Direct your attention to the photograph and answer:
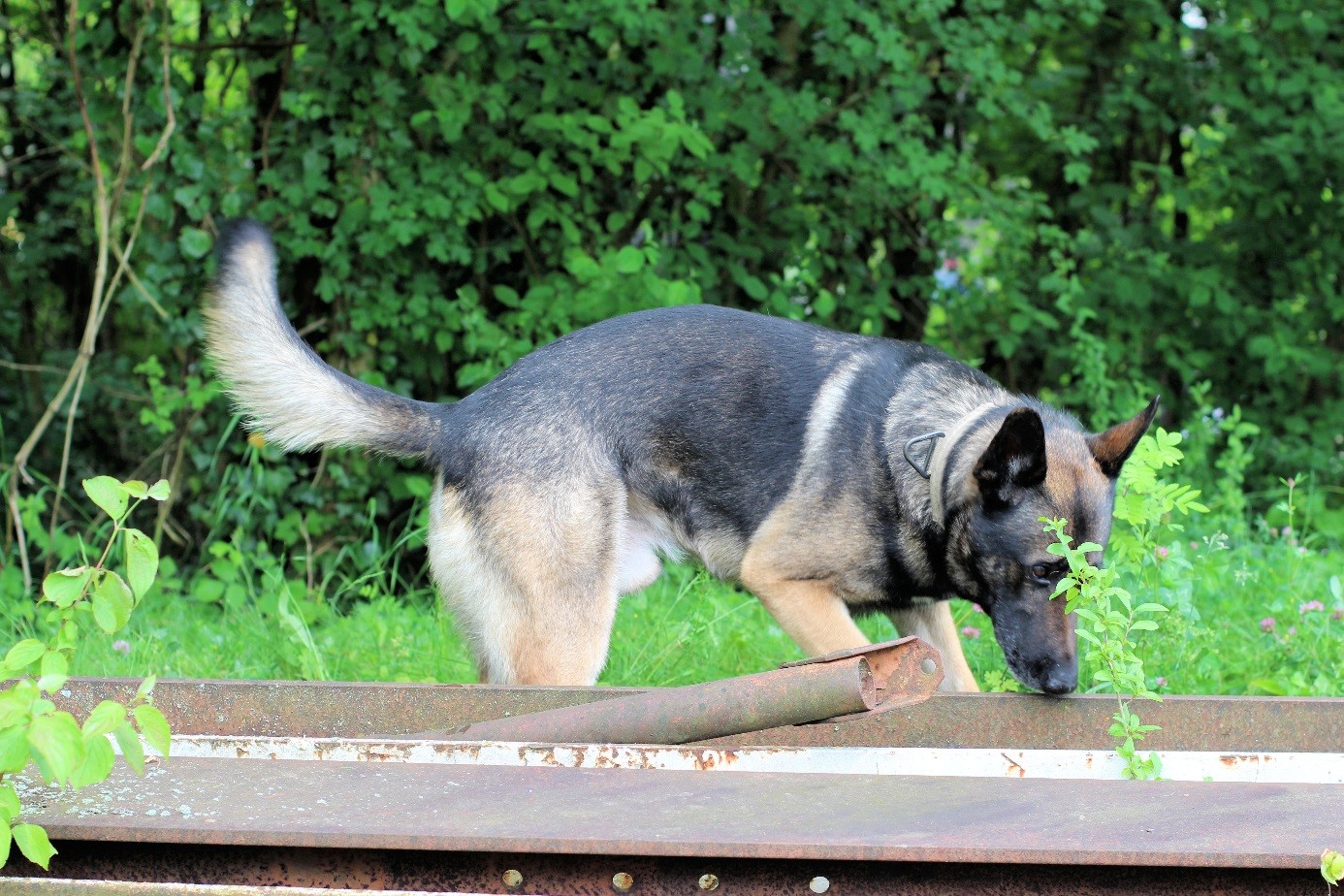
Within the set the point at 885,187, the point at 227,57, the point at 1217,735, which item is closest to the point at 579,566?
the point at 1217,735

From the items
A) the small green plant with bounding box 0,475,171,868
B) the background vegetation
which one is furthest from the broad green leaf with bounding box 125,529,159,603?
the background vegetation

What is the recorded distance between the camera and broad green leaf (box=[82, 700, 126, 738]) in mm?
1729

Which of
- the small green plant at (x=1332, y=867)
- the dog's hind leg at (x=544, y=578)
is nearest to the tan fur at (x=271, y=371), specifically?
the dog's hind leg at (x=544, y=578)

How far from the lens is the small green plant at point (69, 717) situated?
5.55 feet

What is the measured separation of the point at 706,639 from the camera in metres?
4.43

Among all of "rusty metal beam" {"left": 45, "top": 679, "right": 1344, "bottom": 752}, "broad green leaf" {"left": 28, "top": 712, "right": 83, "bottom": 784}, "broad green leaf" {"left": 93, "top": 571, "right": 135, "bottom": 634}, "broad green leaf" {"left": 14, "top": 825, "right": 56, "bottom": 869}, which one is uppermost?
"broad green leaf" {"left": 93, "top": 571, "right": 135, "bottom": 634}

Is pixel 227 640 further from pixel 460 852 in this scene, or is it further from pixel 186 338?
pixel 460 852

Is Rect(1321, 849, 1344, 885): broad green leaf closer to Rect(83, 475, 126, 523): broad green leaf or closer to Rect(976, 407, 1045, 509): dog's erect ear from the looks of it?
Rect(976, 407, 1045, 509): dog's erect ear

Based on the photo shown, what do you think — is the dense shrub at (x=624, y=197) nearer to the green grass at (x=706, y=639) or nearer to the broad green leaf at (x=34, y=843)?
the green grass at (x=706, y=639)

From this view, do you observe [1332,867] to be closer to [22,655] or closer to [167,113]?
[22,655]

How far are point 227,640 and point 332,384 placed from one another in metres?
1.44

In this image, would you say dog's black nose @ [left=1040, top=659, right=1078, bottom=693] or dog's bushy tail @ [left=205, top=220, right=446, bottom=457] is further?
dog's bushy tail @ [left=205, top=220, right=446, bottom=457]

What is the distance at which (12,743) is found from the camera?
5.58ft

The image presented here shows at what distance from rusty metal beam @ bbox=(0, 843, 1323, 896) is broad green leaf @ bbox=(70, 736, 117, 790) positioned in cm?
13
